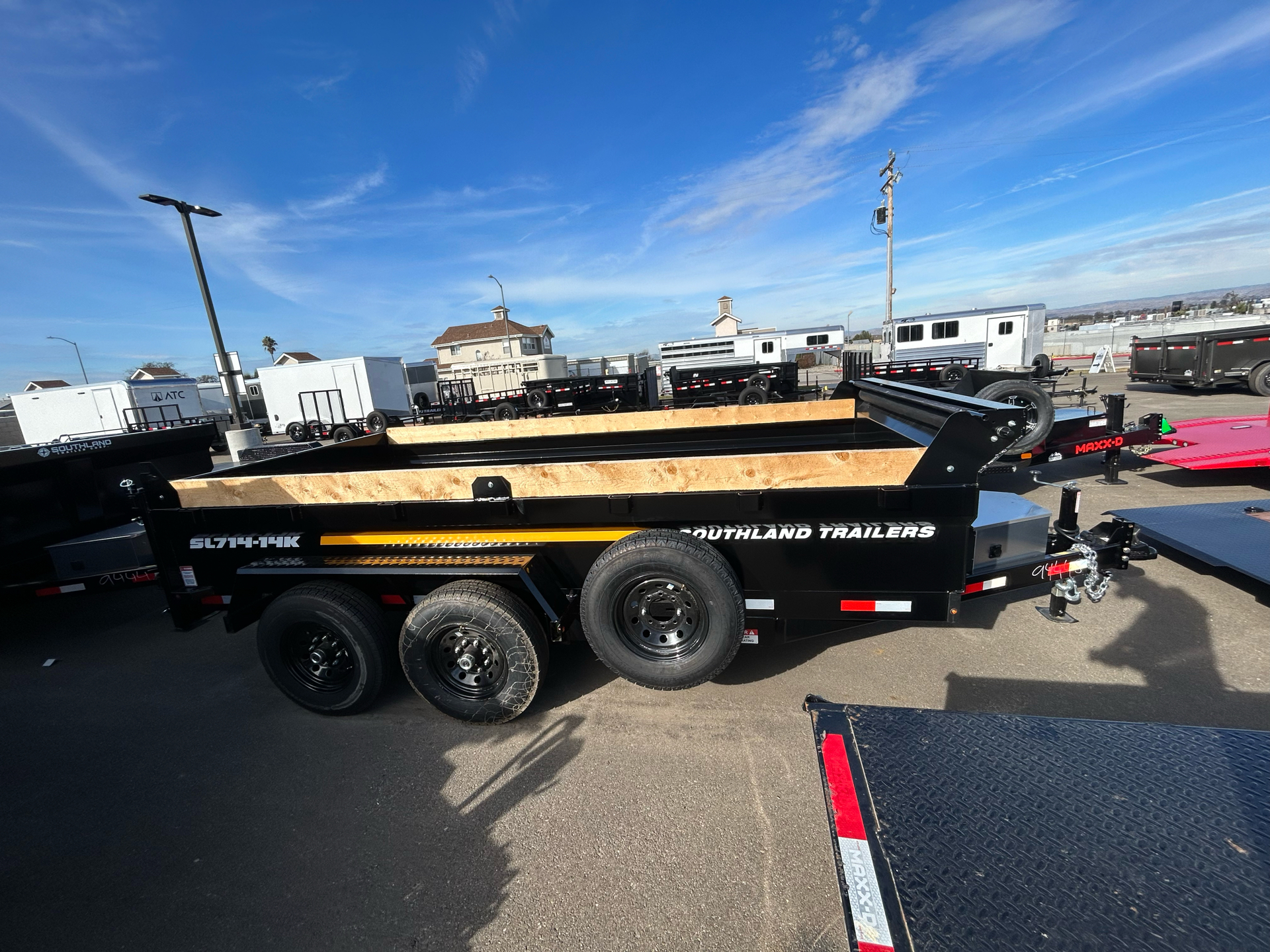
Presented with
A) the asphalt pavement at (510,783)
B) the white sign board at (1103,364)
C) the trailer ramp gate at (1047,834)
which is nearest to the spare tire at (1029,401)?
the asphalt pavement at (510,783)

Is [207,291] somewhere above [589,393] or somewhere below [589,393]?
above

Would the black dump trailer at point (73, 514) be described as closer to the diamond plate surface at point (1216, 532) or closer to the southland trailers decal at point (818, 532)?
the southland trailers decal at point (818, 532)

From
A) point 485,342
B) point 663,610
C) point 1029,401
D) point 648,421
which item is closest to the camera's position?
point 663,610

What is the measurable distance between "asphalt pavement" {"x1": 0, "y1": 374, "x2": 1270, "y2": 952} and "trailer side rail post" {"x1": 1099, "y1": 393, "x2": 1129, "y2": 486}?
8.95 feet

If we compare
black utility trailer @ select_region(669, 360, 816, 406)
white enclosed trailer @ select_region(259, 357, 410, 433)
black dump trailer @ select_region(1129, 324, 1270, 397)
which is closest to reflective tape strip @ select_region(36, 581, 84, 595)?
black utility trailer @ select_region(669, 360, 816, 406)

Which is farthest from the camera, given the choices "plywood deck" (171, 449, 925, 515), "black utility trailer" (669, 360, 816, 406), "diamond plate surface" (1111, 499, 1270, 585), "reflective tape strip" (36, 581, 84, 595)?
"black utility trailer" (669, 360, 816, 406)

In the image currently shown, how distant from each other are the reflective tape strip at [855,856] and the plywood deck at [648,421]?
3509 millimetres

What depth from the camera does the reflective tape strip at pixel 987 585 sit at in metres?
3.06

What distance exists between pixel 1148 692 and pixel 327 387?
22.6 m

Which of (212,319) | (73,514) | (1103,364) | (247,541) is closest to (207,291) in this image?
(212,319)

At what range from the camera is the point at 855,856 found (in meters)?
1.34

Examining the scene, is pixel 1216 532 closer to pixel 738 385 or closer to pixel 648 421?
pixel 648 421

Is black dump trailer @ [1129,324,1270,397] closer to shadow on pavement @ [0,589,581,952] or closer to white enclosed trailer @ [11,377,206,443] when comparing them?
shadow on pavement @ [0,589,581,952]

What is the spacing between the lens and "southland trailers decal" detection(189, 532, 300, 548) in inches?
132
